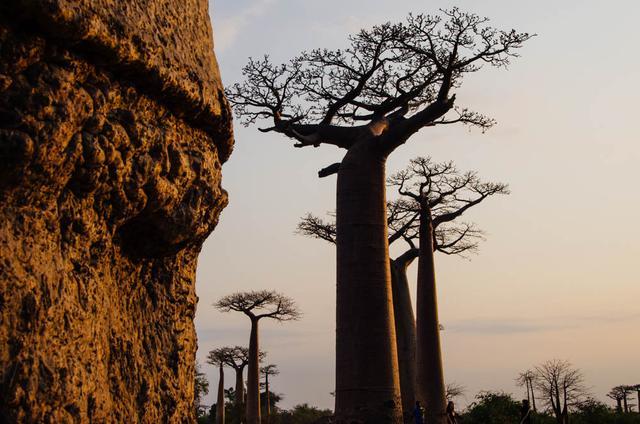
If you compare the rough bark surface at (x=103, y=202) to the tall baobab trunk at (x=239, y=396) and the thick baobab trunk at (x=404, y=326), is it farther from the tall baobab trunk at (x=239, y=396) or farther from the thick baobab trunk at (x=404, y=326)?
the tall baobab trunk at (x=239, y=396)

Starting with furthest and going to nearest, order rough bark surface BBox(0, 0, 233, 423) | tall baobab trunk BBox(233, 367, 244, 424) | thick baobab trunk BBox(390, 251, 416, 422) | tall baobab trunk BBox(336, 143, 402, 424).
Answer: tall baobab trunk BBox(233, 367, 244, 424) → thick baobab trunk BBox(390, 251, 416, 422) → tall baobab trunk BBox(336, 143, 402, 424) → rough bark surface BBox(0, 0, 233, 423)

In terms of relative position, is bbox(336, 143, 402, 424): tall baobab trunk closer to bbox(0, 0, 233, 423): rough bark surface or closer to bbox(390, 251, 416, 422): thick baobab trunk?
bbox(390, 251, 416, 422): thick baobab trunk

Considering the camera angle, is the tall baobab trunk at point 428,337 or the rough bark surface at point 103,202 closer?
the rough bark surface at point 103,202

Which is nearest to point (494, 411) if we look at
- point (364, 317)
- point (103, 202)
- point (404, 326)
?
point (404, 326)

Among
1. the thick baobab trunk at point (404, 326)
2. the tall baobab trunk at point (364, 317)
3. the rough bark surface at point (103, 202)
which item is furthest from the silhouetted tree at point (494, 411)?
the rough bark surface at point (103, 202)

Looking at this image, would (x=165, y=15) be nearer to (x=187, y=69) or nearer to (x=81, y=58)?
(x=187, y=69)

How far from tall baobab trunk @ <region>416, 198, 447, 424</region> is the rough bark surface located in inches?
427

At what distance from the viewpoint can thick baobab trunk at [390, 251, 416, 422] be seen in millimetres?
14094

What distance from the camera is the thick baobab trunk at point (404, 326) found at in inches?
555

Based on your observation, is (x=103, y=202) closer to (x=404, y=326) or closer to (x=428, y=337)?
(x=428, y=337)

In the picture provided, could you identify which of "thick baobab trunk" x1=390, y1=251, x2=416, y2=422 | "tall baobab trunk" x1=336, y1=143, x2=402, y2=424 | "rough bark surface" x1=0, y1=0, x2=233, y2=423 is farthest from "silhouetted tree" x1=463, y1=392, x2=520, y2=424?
"rough bark surface" x1=0, y1=0, x2=233, y2=423

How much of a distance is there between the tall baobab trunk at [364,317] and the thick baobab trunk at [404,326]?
579 centimetres

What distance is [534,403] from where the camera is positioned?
17531mm

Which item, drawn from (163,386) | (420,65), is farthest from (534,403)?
(163,386)
